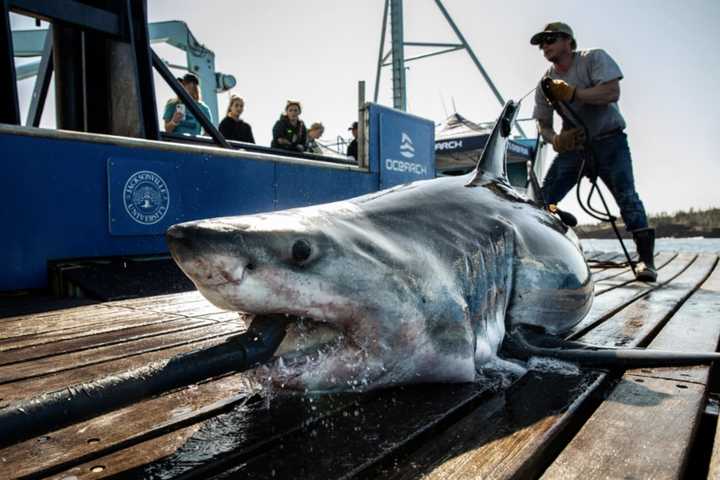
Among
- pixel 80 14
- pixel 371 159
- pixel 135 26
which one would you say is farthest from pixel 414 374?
pixel 371 159

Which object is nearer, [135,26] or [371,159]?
[135,26]

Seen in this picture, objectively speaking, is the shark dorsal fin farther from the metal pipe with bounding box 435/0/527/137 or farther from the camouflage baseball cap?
the metal pipe with bounding box 435/0/527/137

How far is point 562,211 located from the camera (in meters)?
3.24

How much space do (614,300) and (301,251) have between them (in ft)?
8.01

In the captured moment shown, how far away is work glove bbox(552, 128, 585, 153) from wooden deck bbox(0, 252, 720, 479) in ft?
9.01

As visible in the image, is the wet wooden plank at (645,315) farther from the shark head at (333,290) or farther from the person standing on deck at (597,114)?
the shark head at (333,290)

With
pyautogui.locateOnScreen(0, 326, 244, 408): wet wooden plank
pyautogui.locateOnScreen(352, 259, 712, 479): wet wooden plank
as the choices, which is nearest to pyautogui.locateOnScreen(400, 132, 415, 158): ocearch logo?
pyautogui.locateOnScreen(0, 326, 244, 408): wet wooden plank

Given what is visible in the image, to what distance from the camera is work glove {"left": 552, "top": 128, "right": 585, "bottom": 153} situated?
4.11m

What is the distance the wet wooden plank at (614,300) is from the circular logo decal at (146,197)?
118 inches

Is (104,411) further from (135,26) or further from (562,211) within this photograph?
(135,26)

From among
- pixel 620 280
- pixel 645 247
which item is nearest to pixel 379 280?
pixel 620 280

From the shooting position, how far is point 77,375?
1490 millimetres

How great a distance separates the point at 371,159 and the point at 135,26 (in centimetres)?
277

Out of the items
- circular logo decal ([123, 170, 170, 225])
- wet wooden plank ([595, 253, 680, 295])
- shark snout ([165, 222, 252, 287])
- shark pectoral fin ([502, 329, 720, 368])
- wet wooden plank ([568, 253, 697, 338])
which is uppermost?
circular logo decal ([123, 170, 170, 225])
